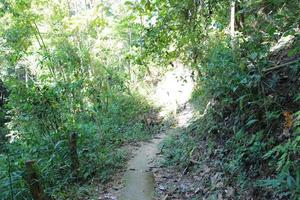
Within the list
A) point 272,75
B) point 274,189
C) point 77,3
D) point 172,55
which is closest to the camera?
point 274,189

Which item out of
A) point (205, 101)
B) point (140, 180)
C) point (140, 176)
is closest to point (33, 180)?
point (140, 180)

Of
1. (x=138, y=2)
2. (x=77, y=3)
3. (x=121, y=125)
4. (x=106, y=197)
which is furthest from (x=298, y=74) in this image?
(x=77, y=3)

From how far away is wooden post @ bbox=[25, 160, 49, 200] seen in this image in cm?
440

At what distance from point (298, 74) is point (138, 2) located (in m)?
2.89

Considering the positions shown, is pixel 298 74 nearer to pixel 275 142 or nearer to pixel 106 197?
pixel 275 142

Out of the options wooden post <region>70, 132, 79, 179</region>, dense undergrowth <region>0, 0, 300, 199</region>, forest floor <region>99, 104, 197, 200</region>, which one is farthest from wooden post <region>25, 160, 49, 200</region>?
wooden post <region>70, 132, 79, 179</region>

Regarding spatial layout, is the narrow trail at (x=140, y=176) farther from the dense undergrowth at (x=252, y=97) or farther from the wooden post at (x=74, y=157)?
the wooden post at (x=74, y=157)

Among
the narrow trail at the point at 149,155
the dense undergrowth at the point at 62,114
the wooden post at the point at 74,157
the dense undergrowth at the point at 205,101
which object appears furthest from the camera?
the wooden post at the point at 74,157

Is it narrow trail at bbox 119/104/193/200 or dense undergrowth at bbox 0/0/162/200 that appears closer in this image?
narrow trail at bbox 119/104/193/200

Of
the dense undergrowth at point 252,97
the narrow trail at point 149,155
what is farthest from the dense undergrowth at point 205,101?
the narrow trail at point 149,155

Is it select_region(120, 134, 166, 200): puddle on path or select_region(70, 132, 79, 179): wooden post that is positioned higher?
select_region(70, 132, 79, 179): wooden post

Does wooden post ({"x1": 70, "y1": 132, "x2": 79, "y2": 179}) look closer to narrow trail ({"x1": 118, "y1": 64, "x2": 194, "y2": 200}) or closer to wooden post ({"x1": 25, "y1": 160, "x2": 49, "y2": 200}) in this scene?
narrow trail ({"x1": 118, "y1": 64, "x2": 194, "y2": 200})

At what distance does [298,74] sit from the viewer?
438 centimetres

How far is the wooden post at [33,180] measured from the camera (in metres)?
4.40
